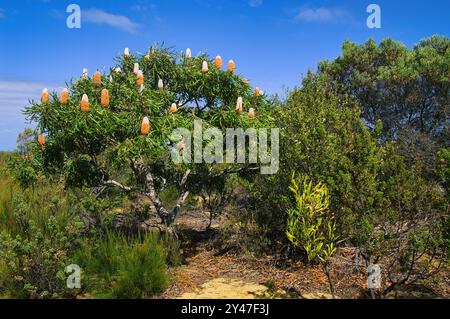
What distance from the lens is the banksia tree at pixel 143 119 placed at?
17.9ft

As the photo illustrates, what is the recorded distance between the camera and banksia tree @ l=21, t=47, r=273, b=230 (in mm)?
5453

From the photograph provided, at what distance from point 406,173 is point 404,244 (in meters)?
0.96

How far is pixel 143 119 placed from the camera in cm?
528

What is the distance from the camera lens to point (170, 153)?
19.6 feet

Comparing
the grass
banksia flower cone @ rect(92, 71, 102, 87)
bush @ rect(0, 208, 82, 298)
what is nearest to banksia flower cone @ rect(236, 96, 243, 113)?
banksia flower cone @ rect(92, 71, 102, 87)

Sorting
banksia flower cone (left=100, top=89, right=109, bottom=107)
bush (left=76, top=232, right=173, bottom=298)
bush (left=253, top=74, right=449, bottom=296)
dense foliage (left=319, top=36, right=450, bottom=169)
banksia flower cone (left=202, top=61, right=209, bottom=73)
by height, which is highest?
dense foliage (left=319, top=36, right=450, bottom=169)

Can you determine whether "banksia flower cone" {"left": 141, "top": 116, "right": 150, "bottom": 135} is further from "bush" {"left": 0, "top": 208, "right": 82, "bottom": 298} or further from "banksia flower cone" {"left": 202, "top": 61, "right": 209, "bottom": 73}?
"bush" {"left": 0, "top": 208, "right": 82, "bottom": 298}

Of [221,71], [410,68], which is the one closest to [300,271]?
[221,71]

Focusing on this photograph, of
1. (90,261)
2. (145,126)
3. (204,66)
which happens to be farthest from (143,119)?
(90,261)

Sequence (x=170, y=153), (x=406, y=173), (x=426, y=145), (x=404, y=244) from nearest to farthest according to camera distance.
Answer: (x=406, y=173)
(x=404, y=244)
(x=170, y=153)
(x=426, y=145)

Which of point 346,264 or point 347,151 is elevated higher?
point 347,151

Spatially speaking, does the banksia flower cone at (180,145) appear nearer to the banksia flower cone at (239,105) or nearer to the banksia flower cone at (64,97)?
the banksia flower cone at (239,105)

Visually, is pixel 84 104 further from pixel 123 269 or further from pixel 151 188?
pixel 123 269
